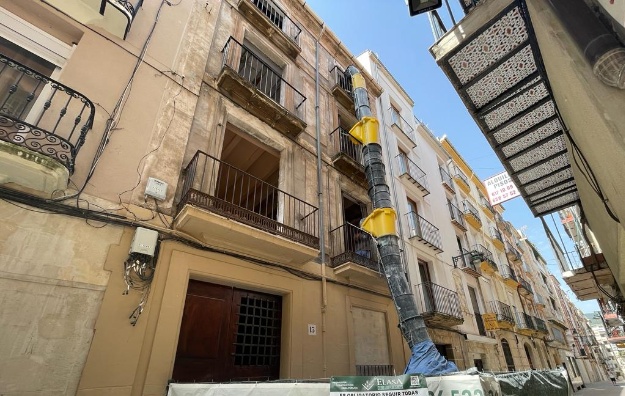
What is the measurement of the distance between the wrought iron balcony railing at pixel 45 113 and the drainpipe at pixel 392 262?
16.1 ft

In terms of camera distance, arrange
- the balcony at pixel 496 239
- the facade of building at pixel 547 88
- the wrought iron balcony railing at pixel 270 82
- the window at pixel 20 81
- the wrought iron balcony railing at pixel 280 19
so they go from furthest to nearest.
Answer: the balcony at pixel 496 239 → the wrought iron balcony railing at pixel 280 19 → the wrought iron balcony railing at pixel 270 82 → the window at pixel 20 81 → the facade of building at pixel 547 88

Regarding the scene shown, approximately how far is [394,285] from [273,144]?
422cm

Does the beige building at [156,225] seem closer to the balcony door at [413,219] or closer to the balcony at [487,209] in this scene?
the balcony door at [413,219]

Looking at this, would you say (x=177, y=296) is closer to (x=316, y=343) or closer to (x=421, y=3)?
(x=316, y=343)

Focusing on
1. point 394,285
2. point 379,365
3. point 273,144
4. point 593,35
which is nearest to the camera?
point 593,35

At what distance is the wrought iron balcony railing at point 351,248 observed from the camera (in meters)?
6.98

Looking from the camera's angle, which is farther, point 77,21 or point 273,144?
point 273,144

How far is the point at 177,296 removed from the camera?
433 cm

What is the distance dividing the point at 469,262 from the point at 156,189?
1342cm

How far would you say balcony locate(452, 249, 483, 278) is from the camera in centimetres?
1260

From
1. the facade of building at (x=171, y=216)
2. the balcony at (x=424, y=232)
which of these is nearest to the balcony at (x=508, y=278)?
the balcony at (x=424, y=232)

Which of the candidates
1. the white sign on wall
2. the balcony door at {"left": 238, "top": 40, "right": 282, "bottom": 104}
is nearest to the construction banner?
the balcony door at {"left": 238, "top": 40, "right": 282, "bottom": 104}

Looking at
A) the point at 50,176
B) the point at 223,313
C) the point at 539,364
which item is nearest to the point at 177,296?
the point at 223,313

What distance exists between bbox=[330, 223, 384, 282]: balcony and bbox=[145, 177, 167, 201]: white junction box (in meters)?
3.96
